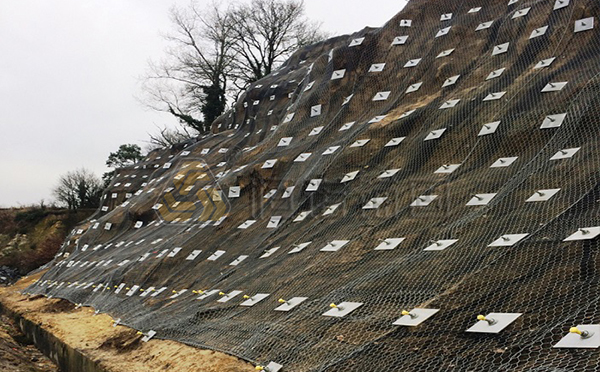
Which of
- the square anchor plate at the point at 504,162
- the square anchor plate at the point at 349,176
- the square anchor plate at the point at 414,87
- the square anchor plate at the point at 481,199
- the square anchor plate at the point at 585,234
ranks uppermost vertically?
the square anchor plate at the point at 414,87

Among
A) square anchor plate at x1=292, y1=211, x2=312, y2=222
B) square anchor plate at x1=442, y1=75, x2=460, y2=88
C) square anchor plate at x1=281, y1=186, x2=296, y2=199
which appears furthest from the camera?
square anchor plate at x1=442, y1=75, x2=460, y2=88

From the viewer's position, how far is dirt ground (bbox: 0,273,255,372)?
4.03m

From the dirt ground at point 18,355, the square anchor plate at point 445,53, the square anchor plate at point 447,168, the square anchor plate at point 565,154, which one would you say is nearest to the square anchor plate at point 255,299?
the square anchor plate at point 447,168

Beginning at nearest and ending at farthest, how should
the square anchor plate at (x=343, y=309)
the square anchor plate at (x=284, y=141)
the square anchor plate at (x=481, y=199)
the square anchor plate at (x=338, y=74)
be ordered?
the square anchor plate at (x=343, y=309) < the square anchor plate at (x=481, y=199) < the square anchor plate at (x=284, y=141) < the square anchor plate at (x=338, y=74)

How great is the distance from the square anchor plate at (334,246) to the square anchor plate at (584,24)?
387 cm

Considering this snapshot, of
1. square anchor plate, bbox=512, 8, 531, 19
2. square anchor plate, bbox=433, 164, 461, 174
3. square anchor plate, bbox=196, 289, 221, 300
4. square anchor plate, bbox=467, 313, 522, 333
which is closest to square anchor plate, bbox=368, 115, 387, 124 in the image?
square anchor plate, bbox=433, 164, 461, 174

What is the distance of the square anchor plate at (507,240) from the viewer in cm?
356

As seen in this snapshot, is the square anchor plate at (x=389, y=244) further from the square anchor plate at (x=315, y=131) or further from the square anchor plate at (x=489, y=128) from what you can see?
the square anchor plate at (x=315, y=131)

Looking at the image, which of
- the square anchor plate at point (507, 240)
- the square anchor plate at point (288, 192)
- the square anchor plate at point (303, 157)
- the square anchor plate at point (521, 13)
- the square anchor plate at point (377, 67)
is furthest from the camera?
the square anchor plate at point (377, 67)

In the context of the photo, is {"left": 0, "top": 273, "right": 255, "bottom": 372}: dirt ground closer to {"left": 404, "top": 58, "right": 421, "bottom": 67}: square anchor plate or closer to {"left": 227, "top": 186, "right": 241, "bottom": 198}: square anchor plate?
{"left": 227, "top": 186, "right": 241, "bottom": 198}: square anchor plate

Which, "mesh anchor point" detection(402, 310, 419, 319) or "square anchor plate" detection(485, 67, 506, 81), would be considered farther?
"square anchor plate" detection(485, 67, 506, 81)

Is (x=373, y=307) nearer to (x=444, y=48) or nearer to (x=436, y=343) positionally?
(x=436, y=343)

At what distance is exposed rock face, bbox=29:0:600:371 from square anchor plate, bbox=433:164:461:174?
29 mm

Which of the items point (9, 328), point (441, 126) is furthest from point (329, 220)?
point (9, 328)
